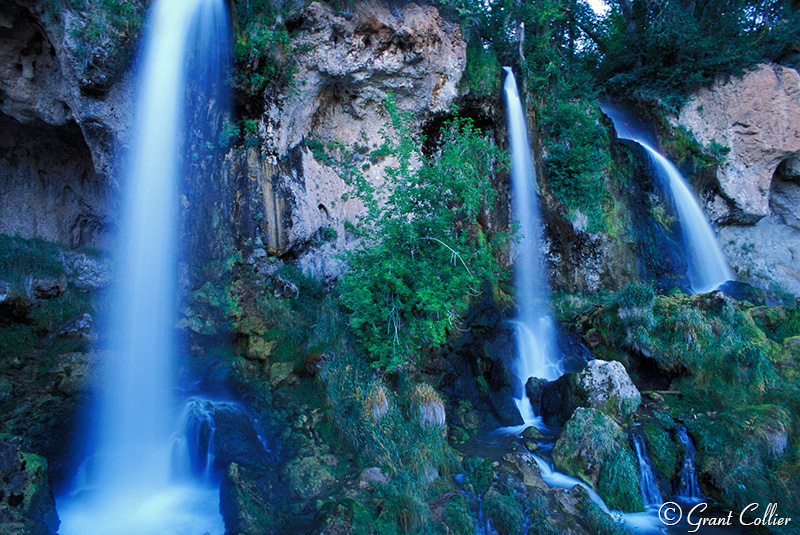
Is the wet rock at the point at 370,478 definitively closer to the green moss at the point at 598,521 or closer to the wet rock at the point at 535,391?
the green moss at the point at 598,521

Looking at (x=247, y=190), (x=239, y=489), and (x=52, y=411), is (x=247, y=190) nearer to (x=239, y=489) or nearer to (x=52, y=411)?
(x=52, y=411)

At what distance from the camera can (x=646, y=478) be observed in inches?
228

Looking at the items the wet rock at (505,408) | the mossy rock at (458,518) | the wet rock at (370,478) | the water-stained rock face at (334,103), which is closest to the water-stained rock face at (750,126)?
the water-stained rock face at (334,103)

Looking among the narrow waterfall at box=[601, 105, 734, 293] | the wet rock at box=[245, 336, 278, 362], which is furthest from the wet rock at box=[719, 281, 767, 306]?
the wet rock at box=[245, 336, 278, 362]

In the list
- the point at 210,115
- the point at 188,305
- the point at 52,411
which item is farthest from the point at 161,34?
the point at 52,411

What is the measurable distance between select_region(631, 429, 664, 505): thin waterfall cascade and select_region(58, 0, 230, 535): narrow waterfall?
5.39m

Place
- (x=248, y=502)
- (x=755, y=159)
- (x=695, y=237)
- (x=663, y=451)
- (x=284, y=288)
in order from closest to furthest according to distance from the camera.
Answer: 1. (x=248, y=502)
2. (x=663, y=451)
3. (x=284, y=288)
4. (x=695, y=237)
5. (x=755, y=159)

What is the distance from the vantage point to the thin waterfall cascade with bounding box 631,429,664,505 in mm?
5688

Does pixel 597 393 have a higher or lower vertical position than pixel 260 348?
lower

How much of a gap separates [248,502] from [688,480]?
5.80 metres

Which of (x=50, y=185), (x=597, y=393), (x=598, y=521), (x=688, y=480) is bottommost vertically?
(x=688, y=480)

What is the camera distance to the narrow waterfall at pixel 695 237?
1200 cm

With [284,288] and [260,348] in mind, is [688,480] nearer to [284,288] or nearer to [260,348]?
[260,348]

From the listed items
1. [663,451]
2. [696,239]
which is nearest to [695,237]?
[696,239]
